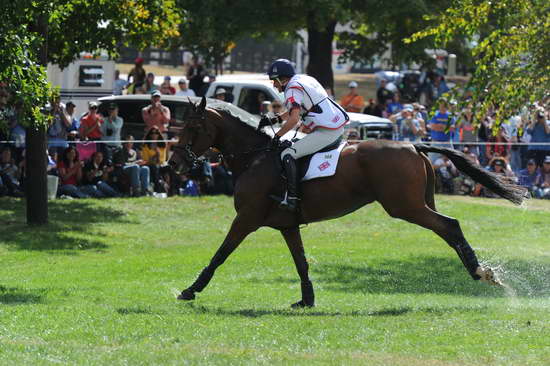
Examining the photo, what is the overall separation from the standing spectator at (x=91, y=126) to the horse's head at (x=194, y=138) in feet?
38.7

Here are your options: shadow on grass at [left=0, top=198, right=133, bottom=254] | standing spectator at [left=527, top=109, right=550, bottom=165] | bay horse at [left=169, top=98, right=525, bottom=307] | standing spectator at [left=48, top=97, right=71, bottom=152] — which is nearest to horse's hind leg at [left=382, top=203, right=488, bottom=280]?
bay horse at [left=169, top=98, right=525, bottom=307]

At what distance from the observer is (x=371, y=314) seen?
11922 millimetres

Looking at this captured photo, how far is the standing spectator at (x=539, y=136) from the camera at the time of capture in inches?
1053

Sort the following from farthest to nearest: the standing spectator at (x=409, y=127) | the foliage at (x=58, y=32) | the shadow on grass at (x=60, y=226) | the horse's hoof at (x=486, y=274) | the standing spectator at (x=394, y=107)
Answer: the standing spectator at (x=394, y=107)
the standing spectator at (x=409, y=127)
the shadow on grass at (x=60, y=226)
the foliage at (x=58, y=32)
the horse's hoof at (x=486, y=274)

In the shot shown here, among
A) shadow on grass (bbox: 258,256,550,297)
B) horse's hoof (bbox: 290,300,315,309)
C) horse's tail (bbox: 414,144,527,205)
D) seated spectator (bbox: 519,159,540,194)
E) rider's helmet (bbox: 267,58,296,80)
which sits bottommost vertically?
shadow on grass (bbox: 258,256,550,297)

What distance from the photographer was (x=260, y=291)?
14484 mm

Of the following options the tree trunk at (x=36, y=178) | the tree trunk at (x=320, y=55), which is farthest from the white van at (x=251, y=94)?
the tree trunk at (x=36, y=178)

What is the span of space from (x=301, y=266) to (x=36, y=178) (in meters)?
9.74

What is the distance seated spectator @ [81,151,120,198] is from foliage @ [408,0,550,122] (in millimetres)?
8633

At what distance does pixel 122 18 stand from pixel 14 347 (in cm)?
1356

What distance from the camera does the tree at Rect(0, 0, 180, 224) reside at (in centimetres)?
1583

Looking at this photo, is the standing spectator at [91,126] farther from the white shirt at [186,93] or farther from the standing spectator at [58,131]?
the white shirt at [186,93]

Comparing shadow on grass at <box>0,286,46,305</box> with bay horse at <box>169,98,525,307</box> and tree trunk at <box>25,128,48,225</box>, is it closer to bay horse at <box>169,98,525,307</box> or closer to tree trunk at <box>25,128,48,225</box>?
bay horse at <box>169,98,525,307</box>

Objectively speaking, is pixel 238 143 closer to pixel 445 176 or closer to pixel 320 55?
pixel 445 176
